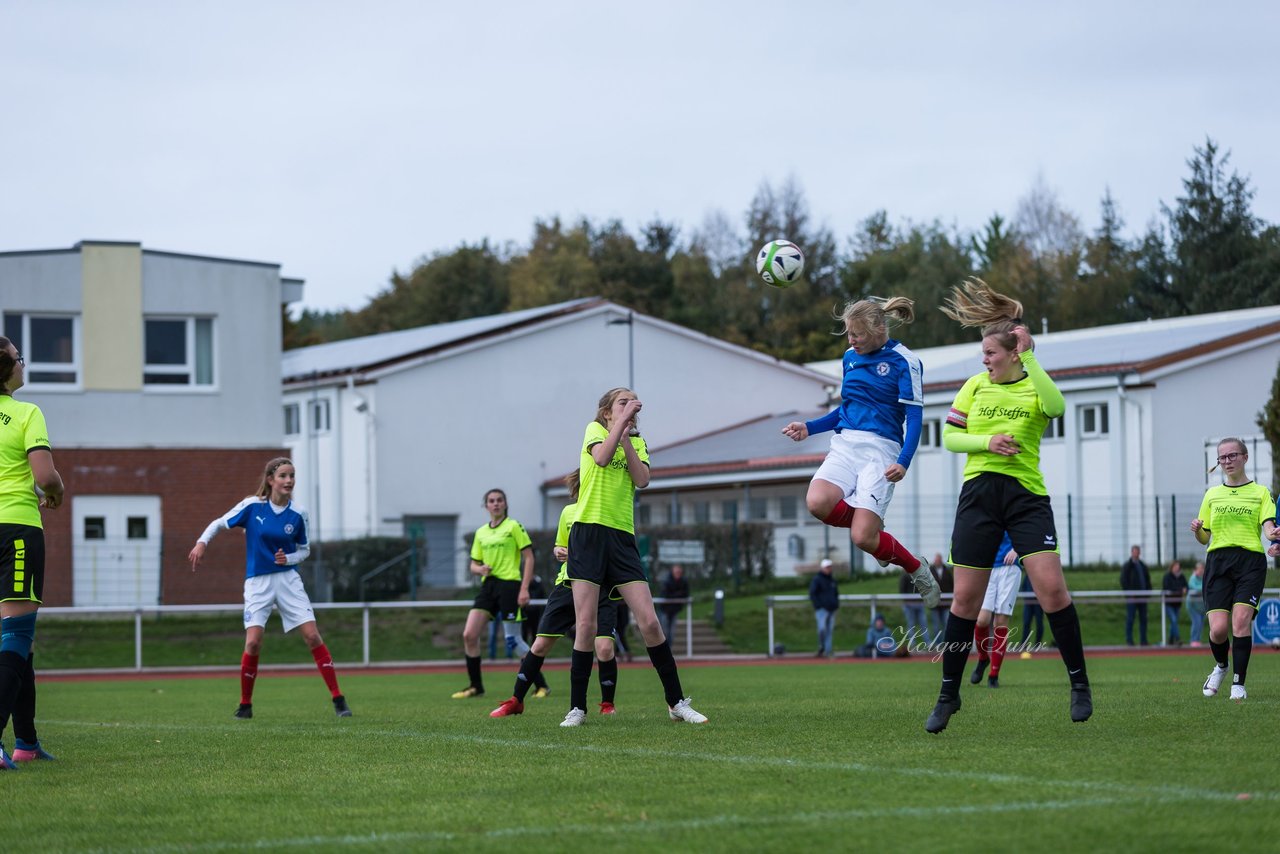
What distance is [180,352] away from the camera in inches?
1500

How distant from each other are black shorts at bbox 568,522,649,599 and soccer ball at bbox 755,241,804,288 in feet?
8.22

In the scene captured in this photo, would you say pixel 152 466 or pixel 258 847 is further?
pixel 152 466

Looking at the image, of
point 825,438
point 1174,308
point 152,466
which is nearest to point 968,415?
point 152,466

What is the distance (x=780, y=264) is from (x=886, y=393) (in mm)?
2168

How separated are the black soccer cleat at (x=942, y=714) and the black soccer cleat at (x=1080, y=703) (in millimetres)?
592

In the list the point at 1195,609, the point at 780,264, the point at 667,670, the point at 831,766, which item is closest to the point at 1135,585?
the point at 1195,609

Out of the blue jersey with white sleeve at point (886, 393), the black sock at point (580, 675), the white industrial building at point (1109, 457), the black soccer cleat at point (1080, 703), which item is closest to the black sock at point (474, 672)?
the black sock at point (580, 675)

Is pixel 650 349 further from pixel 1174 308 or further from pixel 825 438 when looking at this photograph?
pixel 1174 308

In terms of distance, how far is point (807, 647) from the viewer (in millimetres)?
30906

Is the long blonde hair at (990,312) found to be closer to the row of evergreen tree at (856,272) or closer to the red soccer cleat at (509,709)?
the red soccer cleat at (509,709)

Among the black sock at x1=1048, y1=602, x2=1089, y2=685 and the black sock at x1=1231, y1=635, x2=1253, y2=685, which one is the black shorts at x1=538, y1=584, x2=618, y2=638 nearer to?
the black sock at x1=1048, y1=602, x2=1089, y2=685

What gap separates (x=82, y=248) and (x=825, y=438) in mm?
19387

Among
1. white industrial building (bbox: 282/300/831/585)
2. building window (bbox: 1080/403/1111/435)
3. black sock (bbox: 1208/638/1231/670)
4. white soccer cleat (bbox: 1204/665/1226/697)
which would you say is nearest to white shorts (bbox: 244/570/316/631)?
white soccer cleat (bbox: 1204/665/1226/697)

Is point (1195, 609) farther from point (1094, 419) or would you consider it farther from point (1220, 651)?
point (1220, 651)
